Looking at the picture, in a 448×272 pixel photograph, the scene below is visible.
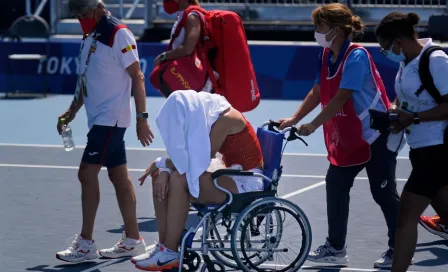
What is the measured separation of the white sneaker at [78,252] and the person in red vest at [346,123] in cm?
147

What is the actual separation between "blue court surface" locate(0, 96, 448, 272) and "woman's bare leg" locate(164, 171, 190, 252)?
69 centimetres

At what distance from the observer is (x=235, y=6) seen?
61.1 feet

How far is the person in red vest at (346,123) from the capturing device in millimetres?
6863

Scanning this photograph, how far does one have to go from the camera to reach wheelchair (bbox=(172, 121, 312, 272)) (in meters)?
6.39

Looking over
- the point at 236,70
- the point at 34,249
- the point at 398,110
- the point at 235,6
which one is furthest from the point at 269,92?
the point at 398,110

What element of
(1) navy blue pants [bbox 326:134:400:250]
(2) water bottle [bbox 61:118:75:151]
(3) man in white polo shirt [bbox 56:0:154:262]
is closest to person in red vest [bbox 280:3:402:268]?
(1) navy blue pants [bbox 326:134:400:250]

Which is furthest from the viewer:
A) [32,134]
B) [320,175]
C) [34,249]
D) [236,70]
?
[32,134]

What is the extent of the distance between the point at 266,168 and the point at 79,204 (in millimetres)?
2813

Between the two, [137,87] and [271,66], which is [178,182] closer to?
[137,87]

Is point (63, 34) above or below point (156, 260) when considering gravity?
below

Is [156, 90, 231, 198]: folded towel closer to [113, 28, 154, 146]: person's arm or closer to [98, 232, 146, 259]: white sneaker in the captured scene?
[113, 28, 154, 146]: person's arm

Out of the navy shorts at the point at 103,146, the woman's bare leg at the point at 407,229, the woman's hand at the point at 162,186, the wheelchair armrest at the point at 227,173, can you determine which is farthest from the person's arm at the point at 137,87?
the woman's bare leg at the point at 407,229

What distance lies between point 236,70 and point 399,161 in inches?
147

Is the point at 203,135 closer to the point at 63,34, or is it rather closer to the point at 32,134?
the point at 32,134
